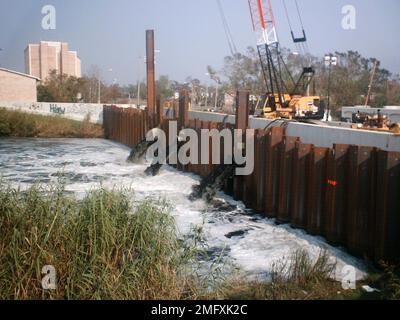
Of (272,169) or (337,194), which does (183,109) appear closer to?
(272,169)

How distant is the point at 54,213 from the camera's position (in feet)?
15.9

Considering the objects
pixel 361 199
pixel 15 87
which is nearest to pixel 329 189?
pixel 361 199

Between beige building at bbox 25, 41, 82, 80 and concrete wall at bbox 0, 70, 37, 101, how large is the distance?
106 centimetres

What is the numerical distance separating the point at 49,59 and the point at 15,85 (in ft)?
19.1

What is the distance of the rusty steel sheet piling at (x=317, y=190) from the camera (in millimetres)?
7539

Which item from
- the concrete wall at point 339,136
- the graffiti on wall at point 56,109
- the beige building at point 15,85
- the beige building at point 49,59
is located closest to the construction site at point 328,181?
the concrete wall at point 339,136

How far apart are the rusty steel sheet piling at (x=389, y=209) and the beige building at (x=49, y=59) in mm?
36773

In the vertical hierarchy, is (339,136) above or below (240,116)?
below

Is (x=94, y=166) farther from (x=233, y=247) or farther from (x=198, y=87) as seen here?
(x=198, y=87)

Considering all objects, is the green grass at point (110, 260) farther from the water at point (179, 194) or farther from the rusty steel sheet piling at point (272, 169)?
the rusty steel sheet piling at point (272, 169)

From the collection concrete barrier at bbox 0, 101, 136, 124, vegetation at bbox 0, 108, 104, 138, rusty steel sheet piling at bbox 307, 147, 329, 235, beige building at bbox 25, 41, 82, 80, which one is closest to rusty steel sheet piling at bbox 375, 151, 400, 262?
rusty steel sheet piling at bbox 307, 147, 329, 235

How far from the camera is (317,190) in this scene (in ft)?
25.1

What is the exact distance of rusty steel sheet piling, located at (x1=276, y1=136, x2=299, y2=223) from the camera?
8.50 meters
